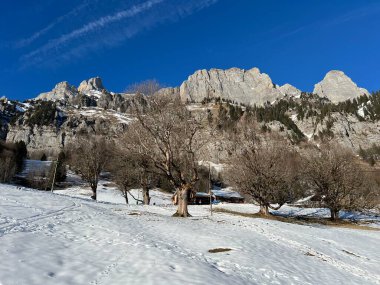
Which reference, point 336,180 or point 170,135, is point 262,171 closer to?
point 336,180

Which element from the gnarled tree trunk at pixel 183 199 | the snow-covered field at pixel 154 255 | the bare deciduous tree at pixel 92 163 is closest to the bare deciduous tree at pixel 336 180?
the snow-covered field at pixel 154 255

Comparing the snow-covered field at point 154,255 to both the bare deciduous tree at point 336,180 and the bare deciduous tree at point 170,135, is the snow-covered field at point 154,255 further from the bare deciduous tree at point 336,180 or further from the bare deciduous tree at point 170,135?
the bare deciduous tree at point 336,180

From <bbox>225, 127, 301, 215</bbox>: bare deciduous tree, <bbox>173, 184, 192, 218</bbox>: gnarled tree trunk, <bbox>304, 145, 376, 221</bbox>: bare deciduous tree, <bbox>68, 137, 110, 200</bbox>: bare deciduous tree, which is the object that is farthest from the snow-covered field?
<bbox>68, 137, 110, 200</bbox>: bare deciduous tree

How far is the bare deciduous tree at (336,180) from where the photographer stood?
4709 centimetres

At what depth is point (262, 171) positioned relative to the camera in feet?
137

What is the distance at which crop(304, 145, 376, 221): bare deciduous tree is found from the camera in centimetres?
4709

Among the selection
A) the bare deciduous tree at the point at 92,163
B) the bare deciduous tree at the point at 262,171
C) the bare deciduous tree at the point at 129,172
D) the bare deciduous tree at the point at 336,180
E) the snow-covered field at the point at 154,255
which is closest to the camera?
the snow-covered field at the point at 154,255

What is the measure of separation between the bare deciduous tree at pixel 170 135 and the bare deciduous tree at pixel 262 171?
11.8m

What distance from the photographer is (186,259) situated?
13562 millimetres

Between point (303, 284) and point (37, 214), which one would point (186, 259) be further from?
point (37, 214)

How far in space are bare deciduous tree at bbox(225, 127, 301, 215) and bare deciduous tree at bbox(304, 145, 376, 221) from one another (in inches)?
229

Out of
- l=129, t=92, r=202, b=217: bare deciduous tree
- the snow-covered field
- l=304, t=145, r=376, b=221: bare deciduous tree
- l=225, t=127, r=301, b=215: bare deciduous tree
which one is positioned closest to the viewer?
the snow-covered field

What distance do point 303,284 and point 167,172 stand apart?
1977cm

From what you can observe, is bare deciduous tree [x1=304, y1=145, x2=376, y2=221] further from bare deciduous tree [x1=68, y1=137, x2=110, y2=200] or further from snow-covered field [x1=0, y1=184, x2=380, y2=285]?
bare deciduous tree [x1=68, y1=137, x2=110, y2=200]
